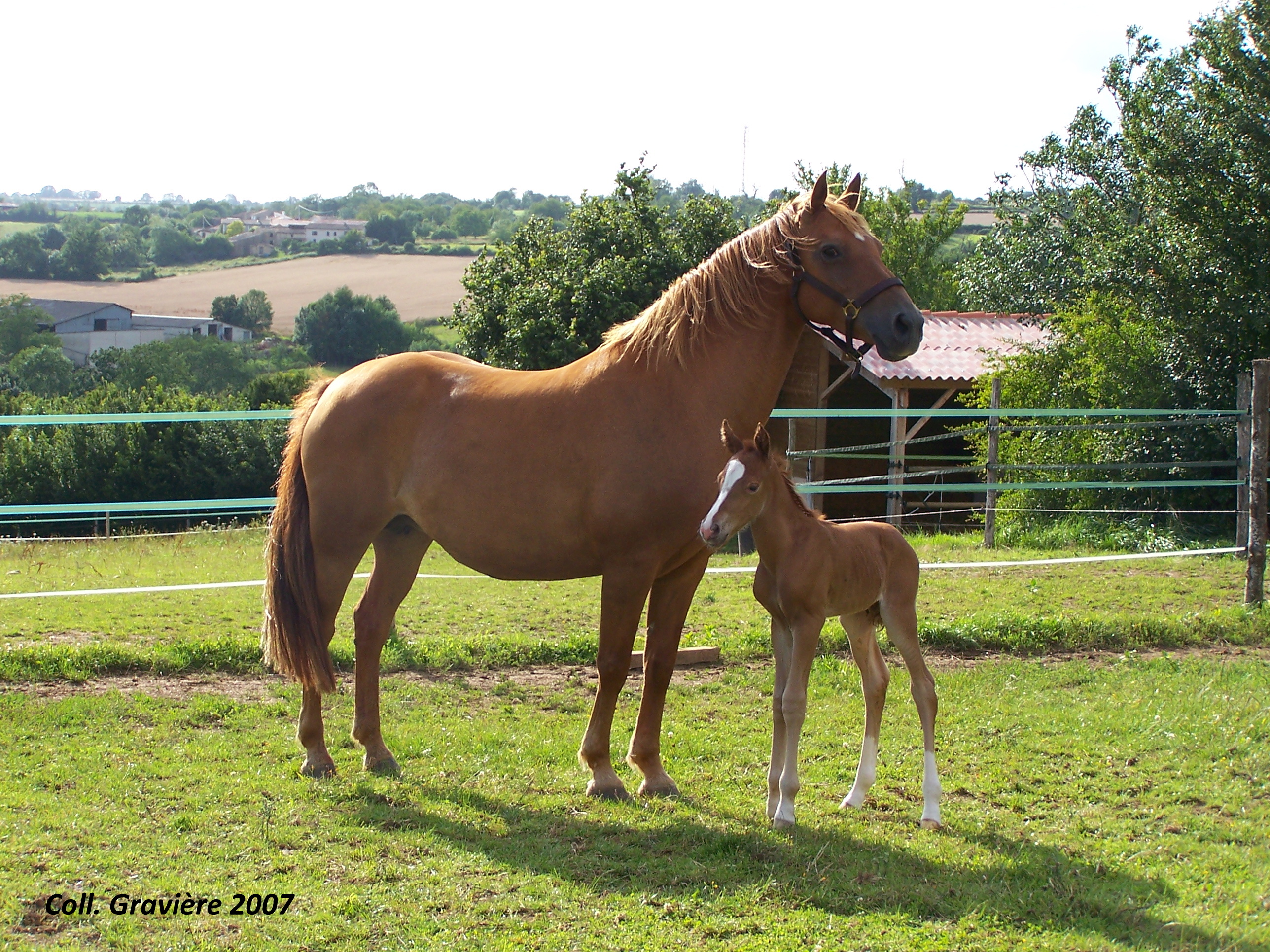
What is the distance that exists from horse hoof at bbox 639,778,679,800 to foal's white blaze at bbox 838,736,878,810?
2.45 ft

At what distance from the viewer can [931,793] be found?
13.8ft

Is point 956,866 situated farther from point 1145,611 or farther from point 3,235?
Result: point 3,235

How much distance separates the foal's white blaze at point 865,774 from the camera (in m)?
4.33

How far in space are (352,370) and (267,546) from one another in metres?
1.06

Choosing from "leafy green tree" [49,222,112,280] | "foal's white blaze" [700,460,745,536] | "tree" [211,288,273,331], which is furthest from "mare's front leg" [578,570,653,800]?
"leafy green tree" [49,222,112,280]

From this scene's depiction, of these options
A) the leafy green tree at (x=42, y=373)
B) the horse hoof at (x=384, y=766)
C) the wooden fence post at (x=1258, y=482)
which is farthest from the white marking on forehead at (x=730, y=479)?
the leafy green tree at (x=42, y=373)

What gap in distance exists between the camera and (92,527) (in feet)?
88.9

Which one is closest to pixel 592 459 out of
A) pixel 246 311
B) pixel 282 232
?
pixel 246 311

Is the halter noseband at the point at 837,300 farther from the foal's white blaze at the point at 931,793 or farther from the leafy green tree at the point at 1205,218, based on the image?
the leafy green tree at the point at 1205,218

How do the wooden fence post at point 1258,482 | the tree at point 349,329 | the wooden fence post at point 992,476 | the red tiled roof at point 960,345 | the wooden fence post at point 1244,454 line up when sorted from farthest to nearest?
the tree at point 349,329
the red tiled roof at point 960,345
the wooden fence post at point 992,476
the wooden fence post at point 1244,454
the wooden fence post at point 1258,482

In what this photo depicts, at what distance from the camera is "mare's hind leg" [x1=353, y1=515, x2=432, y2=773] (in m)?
4.97

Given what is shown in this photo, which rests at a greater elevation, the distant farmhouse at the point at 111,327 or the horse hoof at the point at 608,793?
the distant farmhouse at the point at 111,327

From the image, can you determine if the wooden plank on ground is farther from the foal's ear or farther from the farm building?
the farm building

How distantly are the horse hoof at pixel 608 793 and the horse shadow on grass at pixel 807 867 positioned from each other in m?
0.14
